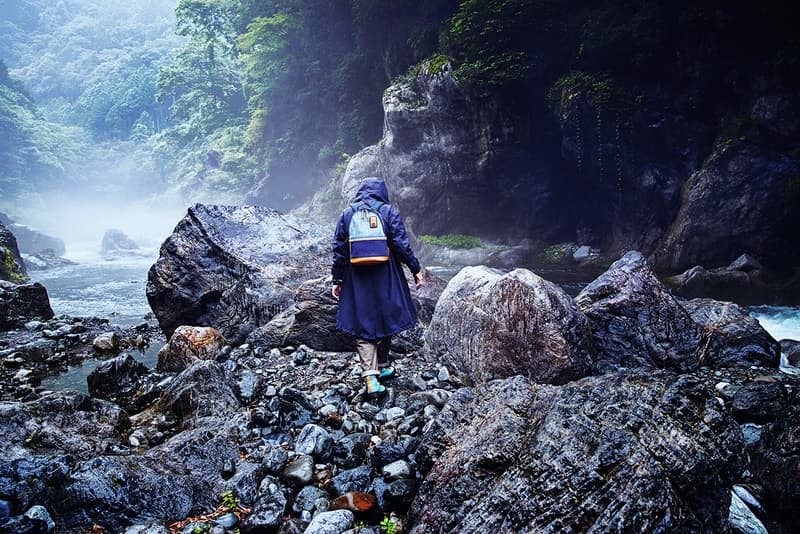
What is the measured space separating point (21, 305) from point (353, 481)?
1007cm

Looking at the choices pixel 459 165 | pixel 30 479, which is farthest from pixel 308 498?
pixel 459 165

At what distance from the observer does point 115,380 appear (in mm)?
5141

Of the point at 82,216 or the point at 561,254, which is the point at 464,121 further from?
the point at 82,216

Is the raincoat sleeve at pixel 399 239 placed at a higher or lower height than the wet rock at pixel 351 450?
higher

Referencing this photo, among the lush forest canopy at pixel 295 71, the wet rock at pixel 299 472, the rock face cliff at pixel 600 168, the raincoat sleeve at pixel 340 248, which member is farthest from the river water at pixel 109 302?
the lush forest canopy at pixel 295 71

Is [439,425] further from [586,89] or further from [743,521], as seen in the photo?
[586,89]

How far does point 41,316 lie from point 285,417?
8.90 m

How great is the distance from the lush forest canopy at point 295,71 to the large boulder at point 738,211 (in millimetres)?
2247

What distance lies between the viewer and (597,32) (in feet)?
49.4

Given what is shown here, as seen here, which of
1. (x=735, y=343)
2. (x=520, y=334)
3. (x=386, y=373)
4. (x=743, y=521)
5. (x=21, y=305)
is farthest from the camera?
(x=21, y=305)

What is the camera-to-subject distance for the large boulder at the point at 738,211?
11.3 m

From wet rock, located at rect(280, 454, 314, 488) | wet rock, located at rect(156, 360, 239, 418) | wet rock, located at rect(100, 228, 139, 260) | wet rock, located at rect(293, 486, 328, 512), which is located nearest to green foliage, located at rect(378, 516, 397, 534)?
wet rock, located at rect(293, 486, 328, 512)

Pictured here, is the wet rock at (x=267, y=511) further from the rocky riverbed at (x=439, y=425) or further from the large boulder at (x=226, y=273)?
the large boulder at (x=226, y=273)

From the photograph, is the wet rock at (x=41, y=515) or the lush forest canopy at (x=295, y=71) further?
the lush forest canopy at (x=295, y=71)
